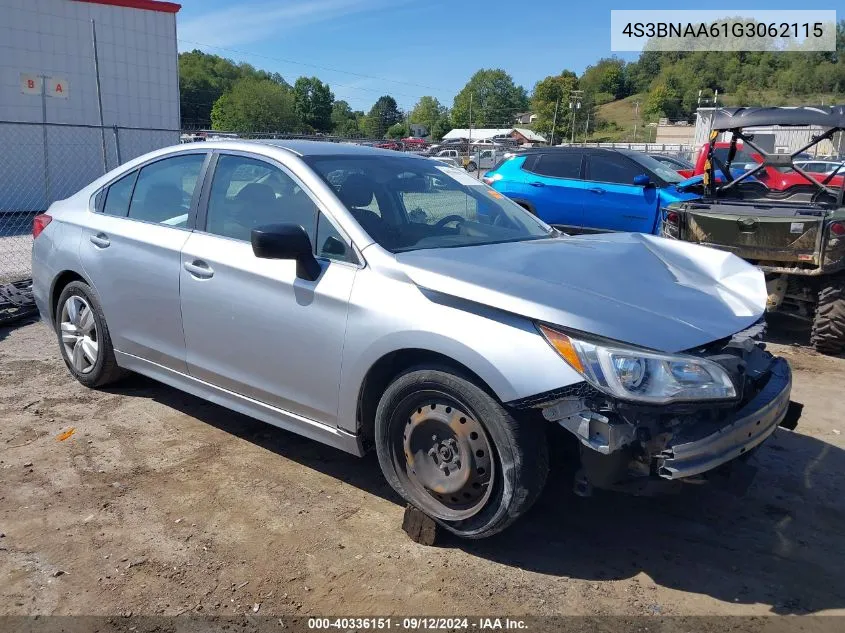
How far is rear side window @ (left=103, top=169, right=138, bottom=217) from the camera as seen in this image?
14.9 feet

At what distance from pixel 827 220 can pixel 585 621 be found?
4.70 m

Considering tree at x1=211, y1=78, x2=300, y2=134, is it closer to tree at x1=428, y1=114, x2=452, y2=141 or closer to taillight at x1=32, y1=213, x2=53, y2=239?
tree at x1=428, y1=114, x2=452, y2=141

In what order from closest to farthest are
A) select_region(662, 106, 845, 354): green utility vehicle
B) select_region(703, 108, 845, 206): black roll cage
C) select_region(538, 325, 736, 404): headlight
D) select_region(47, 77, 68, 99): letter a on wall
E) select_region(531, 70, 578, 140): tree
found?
select_region(538, 325, 736, 404): headlight
select_region(662, 106, 845, 354): green utility vehicle
select_region(703, 108, 845, 206): black roll cage
select_region(47, 77, 68, 99): letter a on wall
select_region(531, 70, 578, 140): tree

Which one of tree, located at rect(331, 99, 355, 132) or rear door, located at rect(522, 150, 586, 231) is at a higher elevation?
tree, located at rect(331, 99, 355, 132)

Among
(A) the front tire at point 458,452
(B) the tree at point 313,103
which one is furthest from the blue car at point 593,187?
(B) the tree at point 313,103

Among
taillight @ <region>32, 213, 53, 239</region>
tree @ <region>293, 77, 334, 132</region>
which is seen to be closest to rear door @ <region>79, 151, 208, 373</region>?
taillight @ <region>32, 213, 53, 239</region>

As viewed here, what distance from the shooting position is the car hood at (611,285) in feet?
8.84

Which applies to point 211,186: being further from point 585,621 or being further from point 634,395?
point 585,621

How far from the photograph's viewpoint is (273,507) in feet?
11.3

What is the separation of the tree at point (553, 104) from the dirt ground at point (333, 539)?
83.9 m

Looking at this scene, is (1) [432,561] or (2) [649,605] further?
(1) [432,561]

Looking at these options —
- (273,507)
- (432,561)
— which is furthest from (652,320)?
(273,507)

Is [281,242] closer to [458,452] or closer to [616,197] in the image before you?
[458,452]

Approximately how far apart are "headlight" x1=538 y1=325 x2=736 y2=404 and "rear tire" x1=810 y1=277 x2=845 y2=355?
162 inches
